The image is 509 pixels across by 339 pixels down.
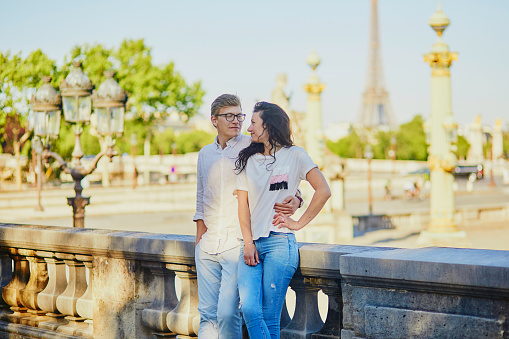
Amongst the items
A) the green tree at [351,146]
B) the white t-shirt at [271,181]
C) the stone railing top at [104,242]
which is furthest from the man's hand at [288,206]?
the green tree at [351,146]

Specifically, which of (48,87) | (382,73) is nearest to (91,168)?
(48,87)

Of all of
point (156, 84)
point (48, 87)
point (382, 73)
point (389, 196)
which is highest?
point (382, 73)

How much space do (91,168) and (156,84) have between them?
41.2 metres

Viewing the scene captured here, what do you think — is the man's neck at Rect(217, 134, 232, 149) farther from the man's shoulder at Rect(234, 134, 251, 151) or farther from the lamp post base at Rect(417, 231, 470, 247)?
A: the lamp post base at Rect(417, 231, 470, 247)

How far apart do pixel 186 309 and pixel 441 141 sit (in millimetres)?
15092

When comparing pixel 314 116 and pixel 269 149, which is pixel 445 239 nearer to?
pixel 314 116

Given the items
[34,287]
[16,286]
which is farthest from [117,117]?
[34,287]

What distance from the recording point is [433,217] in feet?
63.7

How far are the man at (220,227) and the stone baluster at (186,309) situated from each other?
1.61ft

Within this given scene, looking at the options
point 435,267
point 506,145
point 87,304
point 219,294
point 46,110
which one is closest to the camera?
point 435,267

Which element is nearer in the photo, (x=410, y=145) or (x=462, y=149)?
(x=410, y=145)

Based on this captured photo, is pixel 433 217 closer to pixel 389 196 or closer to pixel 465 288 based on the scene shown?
pixel 465 288

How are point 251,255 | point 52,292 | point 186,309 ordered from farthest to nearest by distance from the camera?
point 52,292 < point 186,309 < point 251,255

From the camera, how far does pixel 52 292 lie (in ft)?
18.0
